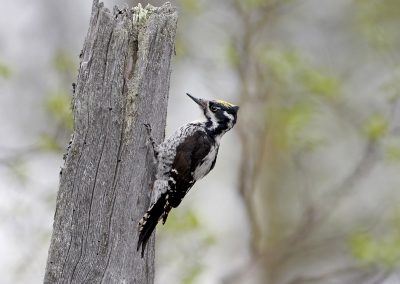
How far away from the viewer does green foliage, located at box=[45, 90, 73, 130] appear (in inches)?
347

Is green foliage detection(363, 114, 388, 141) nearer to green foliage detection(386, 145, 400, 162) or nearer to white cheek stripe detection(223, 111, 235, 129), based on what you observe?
green foliage detection(386, 145, 400, 162)

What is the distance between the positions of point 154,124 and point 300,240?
5.28m

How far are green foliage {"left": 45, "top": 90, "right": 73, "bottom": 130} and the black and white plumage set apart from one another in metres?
2.87

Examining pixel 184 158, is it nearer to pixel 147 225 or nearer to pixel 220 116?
pixel 220 116

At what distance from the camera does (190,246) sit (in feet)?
30.3

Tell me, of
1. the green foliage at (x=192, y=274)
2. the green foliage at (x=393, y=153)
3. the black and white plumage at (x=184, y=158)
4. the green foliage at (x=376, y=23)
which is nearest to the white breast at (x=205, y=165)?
the black and white plumage at (x=184, y=158)

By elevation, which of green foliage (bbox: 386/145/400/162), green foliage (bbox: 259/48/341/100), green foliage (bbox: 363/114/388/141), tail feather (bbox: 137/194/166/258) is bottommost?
tail feather (bbox: 137/194/166/258)

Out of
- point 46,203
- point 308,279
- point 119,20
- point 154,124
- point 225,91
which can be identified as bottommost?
point 154,124

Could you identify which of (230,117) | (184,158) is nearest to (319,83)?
(230,117)

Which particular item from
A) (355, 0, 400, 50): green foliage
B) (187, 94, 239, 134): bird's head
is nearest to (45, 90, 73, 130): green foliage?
(187, 94, 239, 134): bird's head

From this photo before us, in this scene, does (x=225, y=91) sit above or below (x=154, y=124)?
above

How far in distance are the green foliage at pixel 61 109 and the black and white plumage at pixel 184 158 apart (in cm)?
287

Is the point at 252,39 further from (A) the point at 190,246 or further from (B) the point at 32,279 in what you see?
(B) the point at 32,279

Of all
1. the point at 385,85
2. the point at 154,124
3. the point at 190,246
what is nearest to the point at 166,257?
the point at 190,246
